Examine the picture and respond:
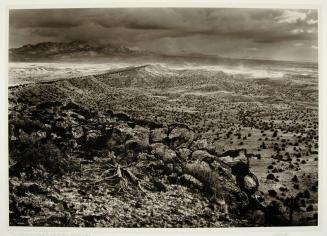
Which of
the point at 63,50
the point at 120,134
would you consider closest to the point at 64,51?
the point at 63,50

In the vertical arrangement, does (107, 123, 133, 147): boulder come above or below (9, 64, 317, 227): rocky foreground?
above

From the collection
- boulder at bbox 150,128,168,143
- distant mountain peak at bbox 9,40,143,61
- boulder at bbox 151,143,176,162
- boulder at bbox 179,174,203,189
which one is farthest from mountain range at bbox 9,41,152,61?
boulder at bbox 179,174,203,189

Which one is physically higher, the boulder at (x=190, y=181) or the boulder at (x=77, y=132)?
the boulder at (x=77, y=132)

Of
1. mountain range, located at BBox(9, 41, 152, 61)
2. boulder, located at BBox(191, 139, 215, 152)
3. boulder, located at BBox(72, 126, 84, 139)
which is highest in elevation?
mountain range, located at BBox(9, 41, 152, 61)

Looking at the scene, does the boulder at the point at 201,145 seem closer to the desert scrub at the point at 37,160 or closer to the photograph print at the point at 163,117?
the photograph print at the point at 163,117

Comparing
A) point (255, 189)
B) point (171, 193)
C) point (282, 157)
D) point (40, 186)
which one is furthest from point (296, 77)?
point (40, 186)

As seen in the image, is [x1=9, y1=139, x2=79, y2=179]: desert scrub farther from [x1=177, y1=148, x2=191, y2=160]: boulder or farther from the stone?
the stone

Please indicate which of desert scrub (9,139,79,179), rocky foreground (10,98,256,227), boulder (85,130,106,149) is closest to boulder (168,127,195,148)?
rocky foreground (10,98,256,227)

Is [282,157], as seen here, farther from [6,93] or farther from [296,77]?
[6,93]

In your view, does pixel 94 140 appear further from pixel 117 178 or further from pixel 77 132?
pixel 117 178

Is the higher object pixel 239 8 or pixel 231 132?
pixel 239 8
